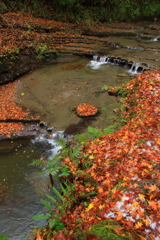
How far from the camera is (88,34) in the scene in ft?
61.4

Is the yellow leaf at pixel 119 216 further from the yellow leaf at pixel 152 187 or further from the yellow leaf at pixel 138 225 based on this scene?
the yellow leaf at pixel 152 187

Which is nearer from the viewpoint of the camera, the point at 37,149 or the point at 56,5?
the point at 37,149

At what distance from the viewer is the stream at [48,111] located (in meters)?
4.50

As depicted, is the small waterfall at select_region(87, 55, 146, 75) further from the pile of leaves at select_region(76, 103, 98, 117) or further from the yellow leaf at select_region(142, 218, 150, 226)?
the yellow leaf at select_region(142, 218, 150, 226)

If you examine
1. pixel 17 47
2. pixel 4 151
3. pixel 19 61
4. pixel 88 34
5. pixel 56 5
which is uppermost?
pixel 56 5

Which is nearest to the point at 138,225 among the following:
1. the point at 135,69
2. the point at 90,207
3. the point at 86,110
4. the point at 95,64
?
the point at 90,207

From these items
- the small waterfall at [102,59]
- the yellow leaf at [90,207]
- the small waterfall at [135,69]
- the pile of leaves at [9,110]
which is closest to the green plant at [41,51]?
the pile of leaves at [9,110]

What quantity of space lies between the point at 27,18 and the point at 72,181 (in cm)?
1740

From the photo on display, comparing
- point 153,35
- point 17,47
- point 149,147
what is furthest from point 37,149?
point 153,35

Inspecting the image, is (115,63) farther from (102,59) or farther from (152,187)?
(152,187)

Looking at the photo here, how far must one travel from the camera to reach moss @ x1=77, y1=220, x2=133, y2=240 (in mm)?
1759

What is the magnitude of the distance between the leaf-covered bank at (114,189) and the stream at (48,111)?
5.21ft

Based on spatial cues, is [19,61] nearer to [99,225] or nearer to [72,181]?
[72,181]

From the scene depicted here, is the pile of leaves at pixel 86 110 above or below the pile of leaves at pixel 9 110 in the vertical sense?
above
